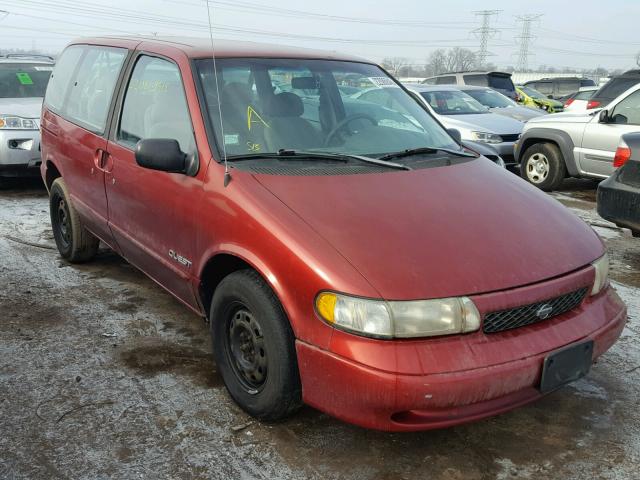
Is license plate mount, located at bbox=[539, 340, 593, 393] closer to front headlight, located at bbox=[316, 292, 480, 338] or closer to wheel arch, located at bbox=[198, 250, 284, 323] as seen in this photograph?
front headlight, located at bbox=[316, 292, 480, 338]

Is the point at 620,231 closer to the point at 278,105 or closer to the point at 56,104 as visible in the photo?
the point at 278,105

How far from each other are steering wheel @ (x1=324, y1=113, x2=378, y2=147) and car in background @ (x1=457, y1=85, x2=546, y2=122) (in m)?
8.30

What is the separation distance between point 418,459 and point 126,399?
1.47 m

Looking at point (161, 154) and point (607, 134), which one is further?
point (607, 134)

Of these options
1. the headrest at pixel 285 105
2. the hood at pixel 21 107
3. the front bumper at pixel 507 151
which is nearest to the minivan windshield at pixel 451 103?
the front bumper at pixel 507 151

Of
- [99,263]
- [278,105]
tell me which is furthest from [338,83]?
[99,263]

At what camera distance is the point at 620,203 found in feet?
16.6

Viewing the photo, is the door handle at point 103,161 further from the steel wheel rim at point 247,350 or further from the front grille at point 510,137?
the front grille at point 510,137

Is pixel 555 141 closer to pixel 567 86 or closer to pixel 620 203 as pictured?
pixel 620 203

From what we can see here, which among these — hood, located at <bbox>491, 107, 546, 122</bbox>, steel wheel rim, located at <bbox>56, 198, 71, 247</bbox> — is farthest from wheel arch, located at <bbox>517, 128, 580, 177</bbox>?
steel wheel rim, located at <bbox>56, 198, 71, 247</bbox>

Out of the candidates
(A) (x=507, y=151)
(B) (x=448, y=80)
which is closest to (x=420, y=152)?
(A) (x=507, y=151)

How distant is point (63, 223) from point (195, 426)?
9.72ft

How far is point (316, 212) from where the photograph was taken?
2.59 meters

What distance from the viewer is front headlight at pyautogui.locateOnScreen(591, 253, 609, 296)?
271 cm
